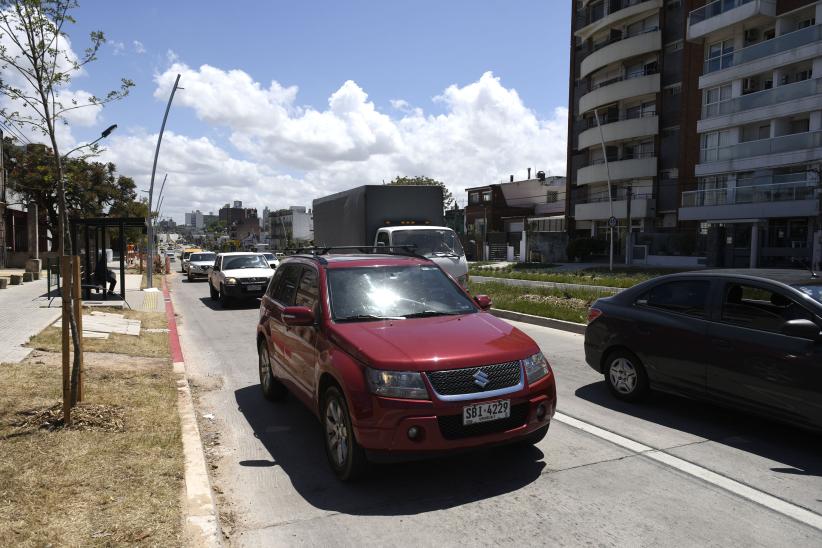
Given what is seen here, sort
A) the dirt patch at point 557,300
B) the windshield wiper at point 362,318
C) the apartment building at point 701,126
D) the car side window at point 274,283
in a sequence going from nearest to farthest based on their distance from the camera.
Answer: the windshield wiper at point 362,318 < the car side window at point 274,283 < the dirt patch at point 557,300 < the apartment building at point 701,126

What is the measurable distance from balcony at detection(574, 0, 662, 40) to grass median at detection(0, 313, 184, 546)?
150 feet

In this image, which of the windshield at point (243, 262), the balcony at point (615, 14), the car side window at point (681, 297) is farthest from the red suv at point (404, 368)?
the balcony at point (615, 14)

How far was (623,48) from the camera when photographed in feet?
145

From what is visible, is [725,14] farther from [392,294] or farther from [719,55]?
[392,294]

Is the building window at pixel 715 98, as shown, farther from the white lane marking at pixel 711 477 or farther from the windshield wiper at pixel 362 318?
the windshield wiper at pixel 362 318

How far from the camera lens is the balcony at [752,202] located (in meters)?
30.5

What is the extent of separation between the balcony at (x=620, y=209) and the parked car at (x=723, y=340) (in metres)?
38.8

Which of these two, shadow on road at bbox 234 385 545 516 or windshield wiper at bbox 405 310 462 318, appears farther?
windshield wiper at bbox 405 310 462 318

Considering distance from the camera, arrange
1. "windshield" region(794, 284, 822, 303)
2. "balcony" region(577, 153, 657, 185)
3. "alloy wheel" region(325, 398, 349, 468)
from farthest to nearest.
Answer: "balcony" region(577, 153, 657, 185) < "windshield" region(794, 284, 822, 303) < "alloy wheel" region(325, 398, 349, 468)

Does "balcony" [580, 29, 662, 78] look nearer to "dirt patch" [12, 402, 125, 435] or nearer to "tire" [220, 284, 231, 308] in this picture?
"tire" [220, 284, 231, 308]

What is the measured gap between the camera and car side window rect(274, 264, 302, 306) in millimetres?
6359

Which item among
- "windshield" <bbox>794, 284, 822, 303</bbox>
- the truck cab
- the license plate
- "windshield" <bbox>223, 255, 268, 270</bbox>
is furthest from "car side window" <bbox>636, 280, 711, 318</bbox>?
"windshield" <bbox>223, 255, 268, 270</bbox>

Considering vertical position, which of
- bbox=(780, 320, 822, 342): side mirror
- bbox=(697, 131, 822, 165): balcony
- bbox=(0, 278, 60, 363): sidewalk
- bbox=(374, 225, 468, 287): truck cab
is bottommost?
bbox=(0, 278, 60, 363): sidewalk

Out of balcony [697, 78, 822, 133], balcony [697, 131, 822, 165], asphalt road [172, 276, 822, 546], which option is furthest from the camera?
balcony [697, 78, 822, 133]
